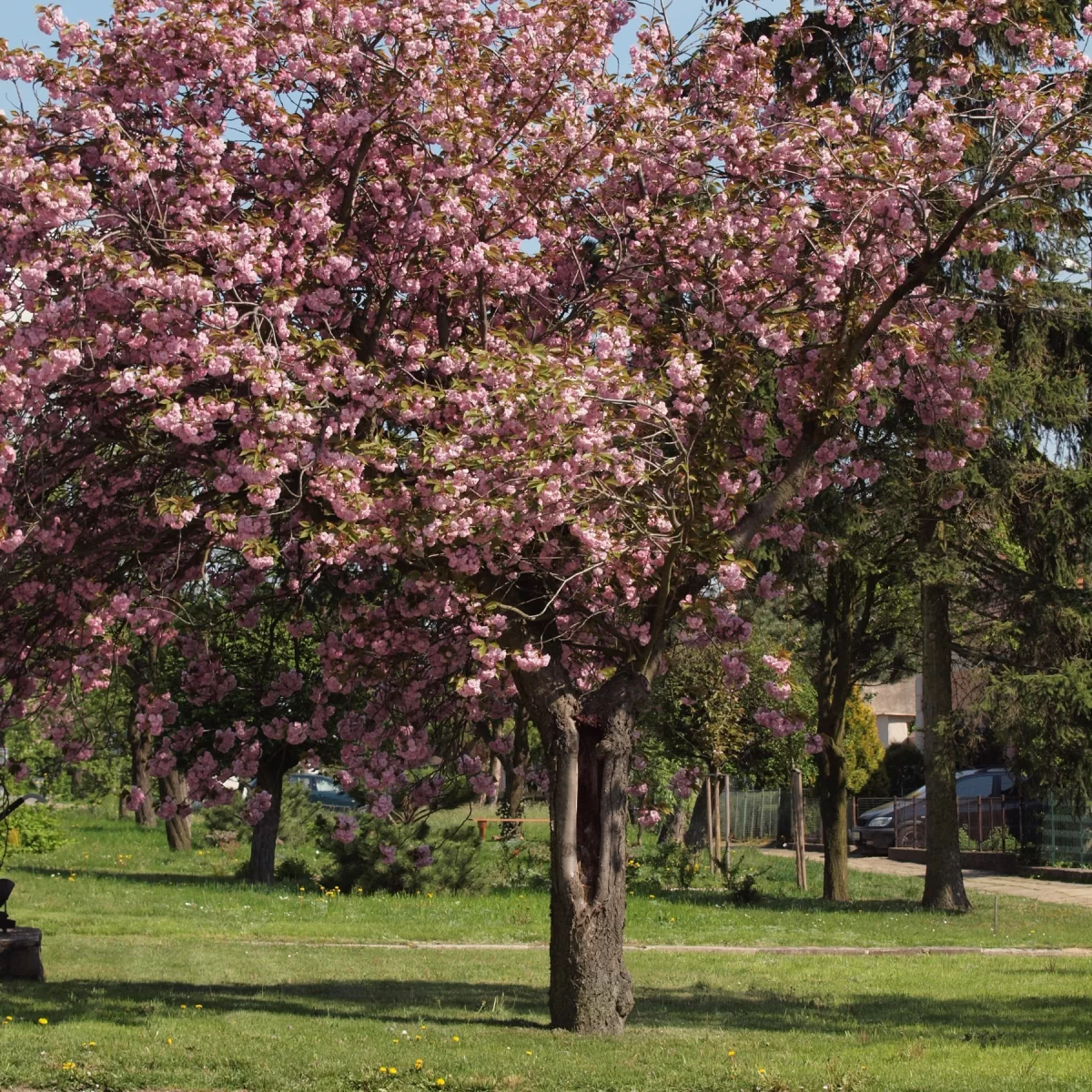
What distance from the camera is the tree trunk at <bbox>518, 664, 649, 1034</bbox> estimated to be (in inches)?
A: 379

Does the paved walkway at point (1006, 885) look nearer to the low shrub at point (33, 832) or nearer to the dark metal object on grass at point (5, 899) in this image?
the dark metal object on grass at point (5, 899)

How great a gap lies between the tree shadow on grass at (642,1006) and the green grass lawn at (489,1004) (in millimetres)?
40

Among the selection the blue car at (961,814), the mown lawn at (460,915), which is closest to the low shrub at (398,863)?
the mown lawn at (460,915)

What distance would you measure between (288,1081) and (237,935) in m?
8.17

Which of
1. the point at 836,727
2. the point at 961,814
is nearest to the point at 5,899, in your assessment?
the point at 836,727

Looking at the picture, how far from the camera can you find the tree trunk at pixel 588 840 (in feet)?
31.6

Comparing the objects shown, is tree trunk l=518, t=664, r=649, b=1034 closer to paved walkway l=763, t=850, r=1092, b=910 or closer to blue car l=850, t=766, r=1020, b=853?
paved walkway l=763, t=850, r=1092, b=910

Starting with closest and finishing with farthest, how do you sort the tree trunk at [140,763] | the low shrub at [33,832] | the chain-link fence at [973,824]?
1. the tree trunk at [140,763]
2. the low shrub at [33,832]
3. the chain-link fence at [973,824]

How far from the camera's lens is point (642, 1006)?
1143cm

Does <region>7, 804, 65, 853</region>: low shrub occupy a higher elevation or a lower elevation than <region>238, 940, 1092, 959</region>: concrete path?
higher

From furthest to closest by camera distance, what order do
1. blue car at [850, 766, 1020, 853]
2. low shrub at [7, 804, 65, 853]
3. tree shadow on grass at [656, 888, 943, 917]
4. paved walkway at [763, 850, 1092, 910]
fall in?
1. blue car at [850, 766, 1020, 853]
2. low shrub at [7, 804, 65, 853]
3. paved walkway at [763, 850, 1092, 910]
4. tree shadow on grass at [656, 888, 943, 917]

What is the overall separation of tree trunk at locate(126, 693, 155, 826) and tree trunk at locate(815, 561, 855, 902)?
991 centimetres

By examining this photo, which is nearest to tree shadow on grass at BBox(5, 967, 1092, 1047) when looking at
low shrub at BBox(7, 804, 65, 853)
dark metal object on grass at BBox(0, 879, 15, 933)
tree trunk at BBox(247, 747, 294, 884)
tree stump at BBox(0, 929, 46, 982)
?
tree stump at BBox(0, 929, 46, 982)

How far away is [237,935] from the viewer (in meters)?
15.9
